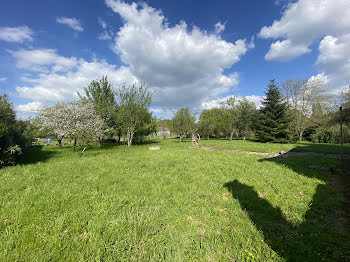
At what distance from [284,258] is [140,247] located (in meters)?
2.47

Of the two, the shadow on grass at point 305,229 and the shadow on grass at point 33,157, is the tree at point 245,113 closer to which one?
the shadow on grass at point 305,229

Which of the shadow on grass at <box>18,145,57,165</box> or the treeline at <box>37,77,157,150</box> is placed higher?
the treeline at <box>37,77,157,150</box>

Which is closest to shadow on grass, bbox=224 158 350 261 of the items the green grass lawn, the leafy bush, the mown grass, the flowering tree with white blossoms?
the green grass lawn

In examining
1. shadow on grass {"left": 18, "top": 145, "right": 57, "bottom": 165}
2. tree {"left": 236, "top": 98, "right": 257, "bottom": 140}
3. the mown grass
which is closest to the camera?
shadow on grass {"left": 18, "top": 145, "right": 57, "bottom": 165}

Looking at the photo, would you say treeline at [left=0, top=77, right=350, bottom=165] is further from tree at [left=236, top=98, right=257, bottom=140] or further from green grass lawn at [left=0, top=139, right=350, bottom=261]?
green grass lawn at [left=0, top=139, right=350, bottom=261]

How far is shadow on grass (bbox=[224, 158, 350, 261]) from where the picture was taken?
7.97 feet

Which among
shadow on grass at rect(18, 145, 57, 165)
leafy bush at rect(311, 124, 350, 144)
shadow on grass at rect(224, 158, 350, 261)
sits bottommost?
shadow on grass at rect(224, 158, 350, 261)

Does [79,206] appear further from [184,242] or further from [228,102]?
[228,102]

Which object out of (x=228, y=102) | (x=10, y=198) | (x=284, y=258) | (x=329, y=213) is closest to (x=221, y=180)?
(x=329, y=213)

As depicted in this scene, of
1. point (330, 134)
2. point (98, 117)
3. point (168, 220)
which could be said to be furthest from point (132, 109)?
point (330, 134)

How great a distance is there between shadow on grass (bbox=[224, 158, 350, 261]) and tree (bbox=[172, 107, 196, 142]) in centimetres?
2350

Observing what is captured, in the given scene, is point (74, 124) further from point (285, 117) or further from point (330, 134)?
point (330, 134)

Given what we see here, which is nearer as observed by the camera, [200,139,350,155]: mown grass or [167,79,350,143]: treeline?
[200,139,350,155]: mown grass

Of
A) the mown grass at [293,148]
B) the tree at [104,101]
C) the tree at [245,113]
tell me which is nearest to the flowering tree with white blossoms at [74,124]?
the tree at [104,101]
